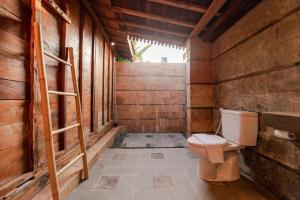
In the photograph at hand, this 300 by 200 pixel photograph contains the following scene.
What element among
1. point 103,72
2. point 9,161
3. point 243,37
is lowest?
point 9,161

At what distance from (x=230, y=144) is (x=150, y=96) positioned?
2.64 m

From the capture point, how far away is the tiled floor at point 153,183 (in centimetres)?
159

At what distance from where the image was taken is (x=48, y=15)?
160 cm

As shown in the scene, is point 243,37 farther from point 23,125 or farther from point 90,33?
point 23,125

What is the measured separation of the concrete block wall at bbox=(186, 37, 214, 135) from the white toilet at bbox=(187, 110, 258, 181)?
101 centimetres

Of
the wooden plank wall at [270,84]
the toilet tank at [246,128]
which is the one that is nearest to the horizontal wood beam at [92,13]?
the wooden plank wall at [270,84]

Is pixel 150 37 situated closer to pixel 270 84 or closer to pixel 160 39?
pixel 160 39

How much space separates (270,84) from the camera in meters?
1.66

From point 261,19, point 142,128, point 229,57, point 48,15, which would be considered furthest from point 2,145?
point 142,128

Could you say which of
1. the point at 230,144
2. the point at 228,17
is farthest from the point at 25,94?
the point at 228,17

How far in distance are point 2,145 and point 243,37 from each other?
8.03ft

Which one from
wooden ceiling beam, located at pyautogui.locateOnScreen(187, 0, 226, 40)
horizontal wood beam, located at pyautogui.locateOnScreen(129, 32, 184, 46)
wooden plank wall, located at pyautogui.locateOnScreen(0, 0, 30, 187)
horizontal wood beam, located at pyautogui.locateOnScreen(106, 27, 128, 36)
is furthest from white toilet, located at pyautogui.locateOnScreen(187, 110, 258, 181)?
horizontal wood beam, located at pyautogui.locateOnScreen(106, 27, 128, 36)

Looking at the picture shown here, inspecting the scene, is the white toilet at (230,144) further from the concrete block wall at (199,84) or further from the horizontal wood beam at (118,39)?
the horizontal wood beam at (118,39)

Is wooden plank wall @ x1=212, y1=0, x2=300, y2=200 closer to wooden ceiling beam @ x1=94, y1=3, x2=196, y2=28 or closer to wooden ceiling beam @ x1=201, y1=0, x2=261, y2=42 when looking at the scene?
wooden ceiling beam @ x1=201, y1=0, x2=261, y2=42
